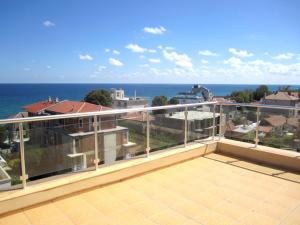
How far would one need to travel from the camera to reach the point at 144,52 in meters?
84.0

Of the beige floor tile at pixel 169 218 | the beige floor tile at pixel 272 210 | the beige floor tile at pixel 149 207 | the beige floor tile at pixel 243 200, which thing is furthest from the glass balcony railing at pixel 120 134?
the beige floor tile at pixel 272 210

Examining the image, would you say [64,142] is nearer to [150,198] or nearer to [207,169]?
[150,198]

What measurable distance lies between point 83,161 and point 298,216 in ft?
8.53

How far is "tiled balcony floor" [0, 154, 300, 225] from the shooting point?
2395mm

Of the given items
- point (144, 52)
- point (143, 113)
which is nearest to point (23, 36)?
point (144, 52)

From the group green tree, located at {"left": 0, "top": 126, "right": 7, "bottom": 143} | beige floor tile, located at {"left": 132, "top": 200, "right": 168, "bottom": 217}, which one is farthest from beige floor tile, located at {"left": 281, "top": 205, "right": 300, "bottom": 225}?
green tree, located at {"left": 0, "top": 126, "right": 7, "bottom": 143}

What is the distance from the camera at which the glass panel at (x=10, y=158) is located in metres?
2.50

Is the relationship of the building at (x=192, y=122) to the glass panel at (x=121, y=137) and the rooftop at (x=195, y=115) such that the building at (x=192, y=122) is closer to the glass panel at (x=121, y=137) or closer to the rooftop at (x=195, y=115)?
the rooftop at (x=195, y=115)

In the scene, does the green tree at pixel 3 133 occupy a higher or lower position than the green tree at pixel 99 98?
higher

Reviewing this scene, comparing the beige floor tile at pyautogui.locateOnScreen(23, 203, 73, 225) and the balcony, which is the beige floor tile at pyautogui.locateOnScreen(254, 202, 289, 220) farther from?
the beige floor tile at pyautogui.locateOnScreen(23, 203, 73, 225)

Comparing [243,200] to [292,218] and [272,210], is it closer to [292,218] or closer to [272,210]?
[272,210]

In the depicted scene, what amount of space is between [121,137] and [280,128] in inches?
115

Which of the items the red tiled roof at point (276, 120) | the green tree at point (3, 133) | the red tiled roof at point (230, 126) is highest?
the green tree at point (3, 133)

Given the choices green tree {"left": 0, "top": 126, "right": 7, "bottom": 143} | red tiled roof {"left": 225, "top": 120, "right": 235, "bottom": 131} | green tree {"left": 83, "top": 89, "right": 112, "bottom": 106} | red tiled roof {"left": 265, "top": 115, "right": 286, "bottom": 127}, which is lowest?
green tree {"left": 83, "top": 89, "right": 112, "bottom": 106}
